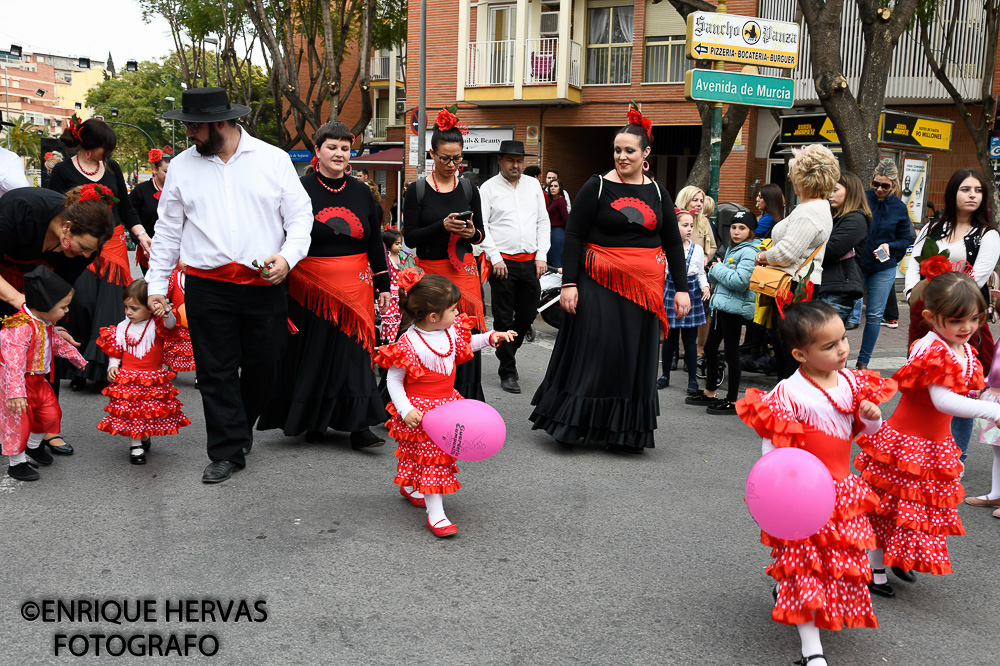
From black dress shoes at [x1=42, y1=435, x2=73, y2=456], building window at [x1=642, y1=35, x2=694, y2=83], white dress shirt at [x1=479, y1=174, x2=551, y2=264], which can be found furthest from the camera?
building window at [x1=642, y1=35, x2=694, y2=83]

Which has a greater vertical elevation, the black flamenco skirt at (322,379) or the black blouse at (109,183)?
the black blouse at (109,183)

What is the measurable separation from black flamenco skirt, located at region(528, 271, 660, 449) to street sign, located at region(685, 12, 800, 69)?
5.86 meters

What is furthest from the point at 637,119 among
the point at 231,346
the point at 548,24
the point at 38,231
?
the point at 548,24

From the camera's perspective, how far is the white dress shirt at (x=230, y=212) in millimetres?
4613

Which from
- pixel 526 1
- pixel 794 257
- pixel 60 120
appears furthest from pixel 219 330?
pixel 60 120

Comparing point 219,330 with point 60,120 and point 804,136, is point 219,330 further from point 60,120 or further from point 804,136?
point 60,120

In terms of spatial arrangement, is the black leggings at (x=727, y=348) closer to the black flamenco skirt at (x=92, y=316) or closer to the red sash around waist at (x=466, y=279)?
the red sash around waist at (x=466, y=279)

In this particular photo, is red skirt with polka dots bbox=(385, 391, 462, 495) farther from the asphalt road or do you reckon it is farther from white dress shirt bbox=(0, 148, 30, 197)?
white dress shirt bbox=(0, 148, 30, 197)

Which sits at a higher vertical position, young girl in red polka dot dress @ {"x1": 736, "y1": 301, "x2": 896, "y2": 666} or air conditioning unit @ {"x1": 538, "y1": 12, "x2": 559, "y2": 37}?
air conditioning unit @ {"x1": 538, "y1": 12, "x2": 559, "y2": 37}

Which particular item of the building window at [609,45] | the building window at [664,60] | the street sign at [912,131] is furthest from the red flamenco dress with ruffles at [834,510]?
the building window at [609,45]

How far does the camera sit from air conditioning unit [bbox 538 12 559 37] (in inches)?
1019

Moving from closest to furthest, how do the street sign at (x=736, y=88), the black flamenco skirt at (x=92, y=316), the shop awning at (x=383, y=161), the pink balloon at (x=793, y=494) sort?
the pink balloon at (x=793, y=494) < the black flamenco skirt at (x=92, y=316) < the street sign at (x=736, y=88) < the shop awning at (x=383, y=161)

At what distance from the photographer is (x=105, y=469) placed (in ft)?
16.5

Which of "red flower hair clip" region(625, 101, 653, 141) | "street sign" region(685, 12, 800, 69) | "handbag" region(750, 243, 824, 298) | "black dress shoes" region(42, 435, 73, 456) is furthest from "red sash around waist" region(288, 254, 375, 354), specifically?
"street sign" region(685, 12, 800, 69)
